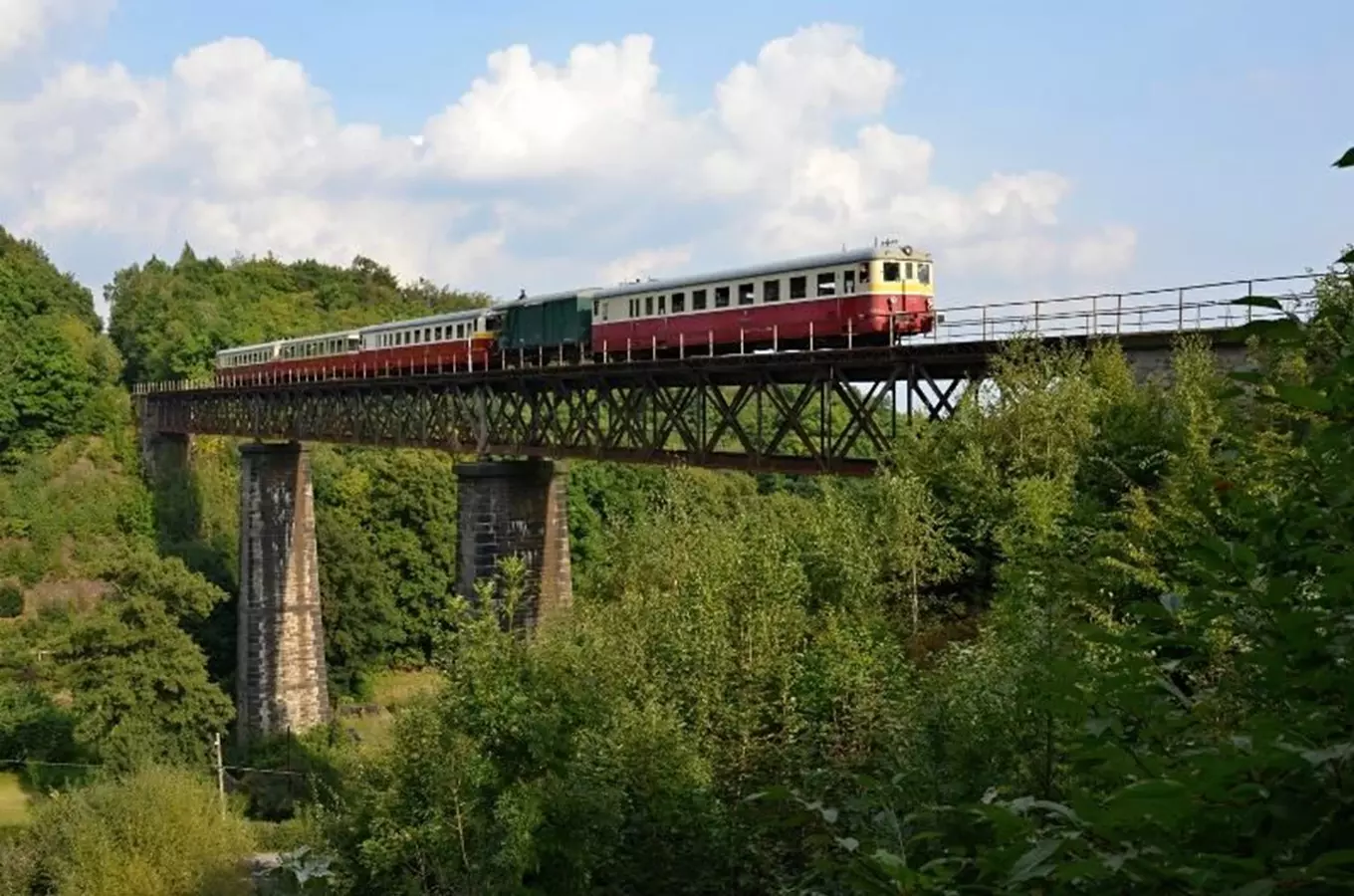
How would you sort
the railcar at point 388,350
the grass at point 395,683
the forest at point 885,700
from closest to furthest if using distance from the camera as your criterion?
the forest at point 885,700, the railcar at point 388,350, the grass at point 395,683

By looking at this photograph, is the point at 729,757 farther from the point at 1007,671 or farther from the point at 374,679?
the point at 374,679

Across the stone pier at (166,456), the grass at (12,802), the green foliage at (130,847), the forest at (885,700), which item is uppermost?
the stone pier at (166,456)

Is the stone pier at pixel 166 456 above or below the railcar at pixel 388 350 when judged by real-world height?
below

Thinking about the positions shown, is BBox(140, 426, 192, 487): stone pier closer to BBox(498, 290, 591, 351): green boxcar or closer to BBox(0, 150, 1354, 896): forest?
BBox(0, 150, 1354, 896): forest

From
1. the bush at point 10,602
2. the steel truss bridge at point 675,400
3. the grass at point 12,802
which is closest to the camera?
the steel truss bridge at point 675,400

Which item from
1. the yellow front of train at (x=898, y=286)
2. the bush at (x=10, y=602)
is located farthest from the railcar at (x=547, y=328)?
the bush at (x=10, y=602)

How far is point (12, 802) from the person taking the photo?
4041cm

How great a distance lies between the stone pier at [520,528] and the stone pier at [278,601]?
1826 centimetres

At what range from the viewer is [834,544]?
20625mm

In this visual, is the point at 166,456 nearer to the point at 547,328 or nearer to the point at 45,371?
the point at 45,371

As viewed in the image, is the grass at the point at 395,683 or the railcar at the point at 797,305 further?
the grass at the point at 395,683

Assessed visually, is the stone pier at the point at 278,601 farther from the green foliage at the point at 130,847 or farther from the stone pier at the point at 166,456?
the stone pier at the point at 166,456

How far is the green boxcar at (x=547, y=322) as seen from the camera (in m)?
33.6

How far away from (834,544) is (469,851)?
8.59 meters
